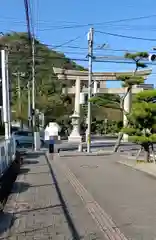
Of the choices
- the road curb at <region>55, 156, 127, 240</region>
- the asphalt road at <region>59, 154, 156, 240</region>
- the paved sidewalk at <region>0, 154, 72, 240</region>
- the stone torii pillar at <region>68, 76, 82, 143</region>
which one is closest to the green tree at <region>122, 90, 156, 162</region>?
the asphalt road at <region>59, 154, 156, 240</region>

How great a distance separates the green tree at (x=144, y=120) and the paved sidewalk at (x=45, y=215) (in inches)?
244

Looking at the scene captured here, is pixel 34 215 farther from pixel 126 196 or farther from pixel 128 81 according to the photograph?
pixel 128 81

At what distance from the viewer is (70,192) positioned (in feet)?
30.1

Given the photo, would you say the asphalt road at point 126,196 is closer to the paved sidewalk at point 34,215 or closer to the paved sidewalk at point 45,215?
the paved sidewalk at point 45,215

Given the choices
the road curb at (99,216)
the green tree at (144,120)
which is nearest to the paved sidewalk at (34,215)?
the road curb at (99,216)

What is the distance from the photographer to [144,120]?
1569 cm

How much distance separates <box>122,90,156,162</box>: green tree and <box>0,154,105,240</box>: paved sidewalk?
20.4ft

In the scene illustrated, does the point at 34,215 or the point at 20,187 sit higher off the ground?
the point at 34,215

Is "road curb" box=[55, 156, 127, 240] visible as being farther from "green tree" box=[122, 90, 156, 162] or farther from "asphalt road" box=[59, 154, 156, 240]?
"green tree" box=[122, 90, 156, 162]

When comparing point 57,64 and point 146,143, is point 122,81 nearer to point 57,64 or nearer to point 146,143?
point 146,143

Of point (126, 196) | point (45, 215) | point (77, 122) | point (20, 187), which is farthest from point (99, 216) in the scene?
point (77, 122)

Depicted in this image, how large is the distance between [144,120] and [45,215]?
9995 mm

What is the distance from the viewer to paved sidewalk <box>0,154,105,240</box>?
5.49 m

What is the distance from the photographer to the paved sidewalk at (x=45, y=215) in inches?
216
